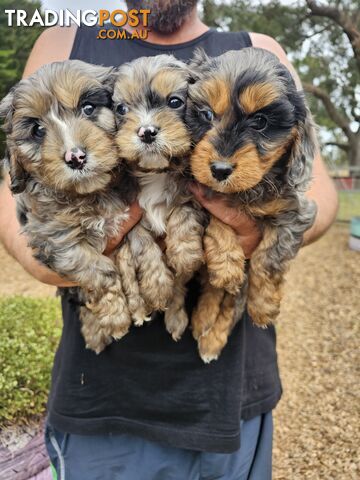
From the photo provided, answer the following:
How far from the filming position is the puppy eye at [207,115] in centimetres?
191

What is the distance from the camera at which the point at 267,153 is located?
1.91 m

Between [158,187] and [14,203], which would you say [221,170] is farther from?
[14,203]

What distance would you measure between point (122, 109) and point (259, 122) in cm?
49

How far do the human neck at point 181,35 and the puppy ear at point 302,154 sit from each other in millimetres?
734

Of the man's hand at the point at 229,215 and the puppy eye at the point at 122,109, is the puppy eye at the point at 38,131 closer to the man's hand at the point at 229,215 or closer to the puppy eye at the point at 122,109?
the puppy eye at the point at 122,109

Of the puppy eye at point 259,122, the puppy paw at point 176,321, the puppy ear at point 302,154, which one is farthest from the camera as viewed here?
the puppy paw at point 176,321

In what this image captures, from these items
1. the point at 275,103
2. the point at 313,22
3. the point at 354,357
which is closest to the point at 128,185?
the point at 275,103

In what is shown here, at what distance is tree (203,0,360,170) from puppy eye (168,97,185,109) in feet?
20.8

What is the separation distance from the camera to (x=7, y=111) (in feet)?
6.92

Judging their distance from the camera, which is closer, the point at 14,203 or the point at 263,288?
the point at 263,288

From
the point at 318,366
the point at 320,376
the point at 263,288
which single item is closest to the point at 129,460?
the point at 263,288

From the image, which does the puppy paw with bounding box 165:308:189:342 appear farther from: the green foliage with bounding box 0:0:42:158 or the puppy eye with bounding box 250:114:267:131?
the green foliage with bounding box 0:0:42:158

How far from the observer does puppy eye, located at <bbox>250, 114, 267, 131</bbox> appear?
1900mm

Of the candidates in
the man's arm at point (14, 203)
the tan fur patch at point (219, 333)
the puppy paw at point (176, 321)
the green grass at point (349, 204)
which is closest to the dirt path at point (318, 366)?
the tan fur patch at point (219, 333)
